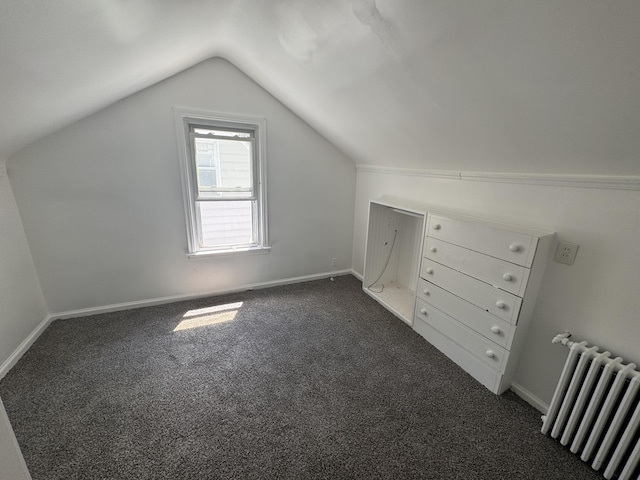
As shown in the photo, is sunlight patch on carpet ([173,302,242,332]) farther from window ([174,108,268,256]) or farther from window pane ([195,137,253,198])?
window pane ([195,137,253,198])

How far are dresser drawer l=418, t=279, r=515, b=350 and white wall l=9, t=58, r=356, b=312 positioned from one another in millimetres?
1790

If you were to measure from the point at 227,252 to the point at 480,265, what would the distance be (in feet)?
8.06

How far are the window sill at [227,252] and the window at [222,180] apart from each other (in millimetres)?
11

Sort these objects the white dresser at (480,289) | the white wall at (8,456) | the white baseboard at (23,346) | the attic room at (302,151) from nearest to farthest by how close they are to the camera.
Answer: the white wall at (8,456) < the attic room at (302,151) < the white dresser at (480,289) < the white baseboard at (23,346)

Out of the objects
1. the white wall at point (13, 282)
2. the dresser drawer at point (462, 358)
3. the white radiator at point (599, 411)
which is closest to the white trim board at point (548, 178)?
the white radiator at point (599, 411)

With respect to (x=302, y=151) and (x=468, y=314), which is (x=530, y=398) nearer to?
(x=468, y=314)

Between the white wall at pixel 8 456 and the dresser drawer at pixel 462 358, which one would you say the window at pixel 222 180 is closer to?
the dresser drawer at pixel 462 358

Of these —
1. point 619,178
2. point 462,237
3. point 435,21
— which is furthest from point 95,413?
point 619,178

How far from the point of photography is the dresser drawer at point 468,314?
1757mm

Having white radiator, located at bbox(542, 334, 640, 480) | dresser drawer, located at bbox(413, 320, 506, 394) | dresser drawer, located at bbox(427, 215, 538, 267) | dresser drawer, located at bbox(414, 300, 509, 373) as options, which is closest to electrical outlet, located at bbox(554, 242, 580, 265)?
dresser drawer, located at bbox(427, 215, 538, 267)

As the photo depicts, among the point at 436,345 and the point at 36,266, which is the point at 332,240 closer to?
the point at 436,345

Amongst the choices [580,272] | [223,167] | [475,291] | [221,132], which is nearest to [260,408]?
[475,291]

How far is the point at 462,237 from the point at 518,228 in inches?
14.1

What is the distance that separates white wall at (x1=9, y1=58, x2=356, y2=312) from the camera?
2295 mm
